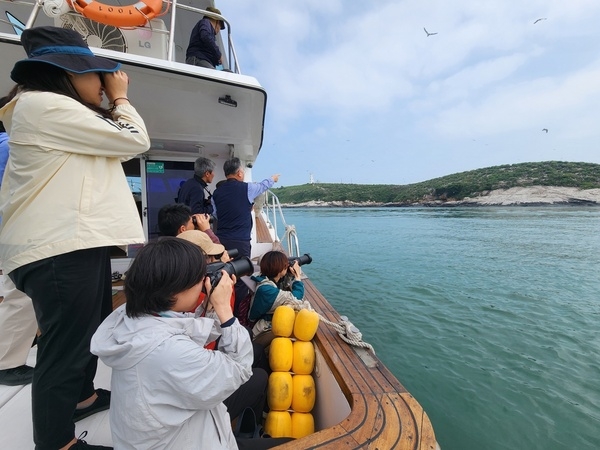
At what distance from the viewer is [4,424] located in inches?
57.7

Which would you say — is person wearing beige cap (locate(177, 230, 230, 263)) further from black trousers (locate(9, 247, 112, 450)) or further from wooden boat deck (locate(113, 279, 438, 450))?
wooden boat deck (locate(113, 279, 438, 450))

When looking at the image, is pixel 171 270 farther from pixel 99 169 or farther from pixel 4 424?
pixel 4 424

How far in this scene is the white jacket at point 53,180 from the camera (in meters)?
1.04

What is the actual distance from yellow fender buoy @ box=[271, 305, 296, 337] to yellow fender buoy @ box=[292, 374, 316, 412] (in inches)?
12.4

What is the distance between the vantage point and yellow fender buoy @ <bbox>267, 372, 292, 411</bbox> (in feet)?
5.87

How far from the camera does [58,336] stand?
1096 millimetres

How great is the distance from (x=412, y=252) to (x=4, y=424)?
12.0 meters

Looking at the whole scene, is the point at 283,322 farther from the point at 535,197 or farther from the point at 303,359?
the point at 535,197

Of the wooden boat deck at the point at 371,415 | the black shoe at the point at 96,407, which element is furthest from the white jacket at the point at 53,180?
the wooden boat deck at the point at 371,415

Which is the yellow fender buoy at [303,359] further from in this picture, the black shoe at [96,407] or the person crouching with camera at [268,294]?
the black shoe at [96,407]

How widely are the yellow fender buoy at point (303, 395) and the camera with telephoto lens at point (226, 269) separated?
91 centimetres

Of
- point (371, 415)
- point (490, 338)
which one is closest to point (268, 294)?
point (371, 415)

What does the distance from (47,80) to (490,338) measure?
18.5ft

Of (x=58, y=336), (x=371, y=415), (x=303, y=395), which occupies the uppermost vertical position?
(x=58, y=336)
